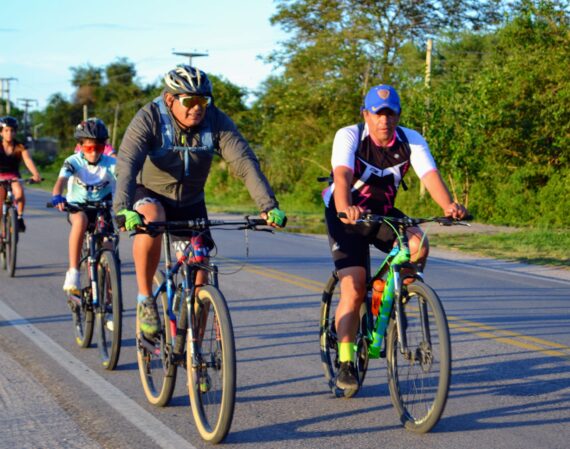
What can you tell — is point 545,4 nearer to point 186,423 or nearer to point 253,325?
point 253,325

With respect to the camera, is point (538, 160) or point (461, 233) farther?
point (538, 160)

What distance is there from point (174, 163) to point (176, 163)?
0.04 ft

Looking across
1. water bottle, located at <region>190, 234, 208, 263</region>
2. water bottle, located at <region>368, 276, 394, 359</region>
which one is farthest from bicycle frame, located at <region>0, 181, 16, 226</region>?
water bottle, located at <region>368, 276, 394, 359</region>

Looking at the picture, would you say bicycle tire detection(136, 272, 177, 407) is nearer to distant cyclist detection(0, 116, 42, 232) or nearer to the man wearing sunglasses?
the man wearing sunglasses

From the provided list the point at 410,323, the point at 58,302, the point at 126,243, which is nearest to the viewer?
the point at 410,323

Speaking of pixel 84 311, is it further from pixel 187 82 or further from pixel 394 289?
pixel 394 289

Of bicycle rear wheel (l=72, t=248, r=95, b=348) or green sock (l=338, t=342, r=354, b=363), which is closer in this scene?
green sock (l=338, t=342, r=354, b=363)

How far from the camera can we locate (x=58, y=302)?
33.7 ft

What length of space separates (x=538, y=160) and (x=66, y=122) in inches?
3251

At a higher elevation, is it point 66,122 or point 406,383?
point 66,122

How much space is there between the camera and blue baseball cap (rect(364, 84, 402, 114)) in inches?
226

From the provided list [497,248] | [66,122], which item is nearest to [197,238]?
[497,248]

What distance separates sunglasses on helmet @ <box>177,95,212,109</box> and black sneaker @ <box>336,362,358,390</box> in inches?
68.7

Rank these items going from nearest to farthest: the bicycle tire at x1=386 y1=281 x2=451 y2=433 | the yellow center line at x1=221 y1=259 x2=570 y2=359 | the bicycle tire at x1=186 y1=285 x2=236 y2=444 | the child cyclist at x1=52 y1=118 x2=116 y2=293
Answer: the bicycle tire at x1=186 y1=285 x2=236 y2=444, the bicycle tire at x1=386 y1=281 x2=451 y2=433, the yellow center line at x1=221 y1=259 x2=570 y2=359, the child cyclist at x1=52 y1=118 x2=116 y2=293
